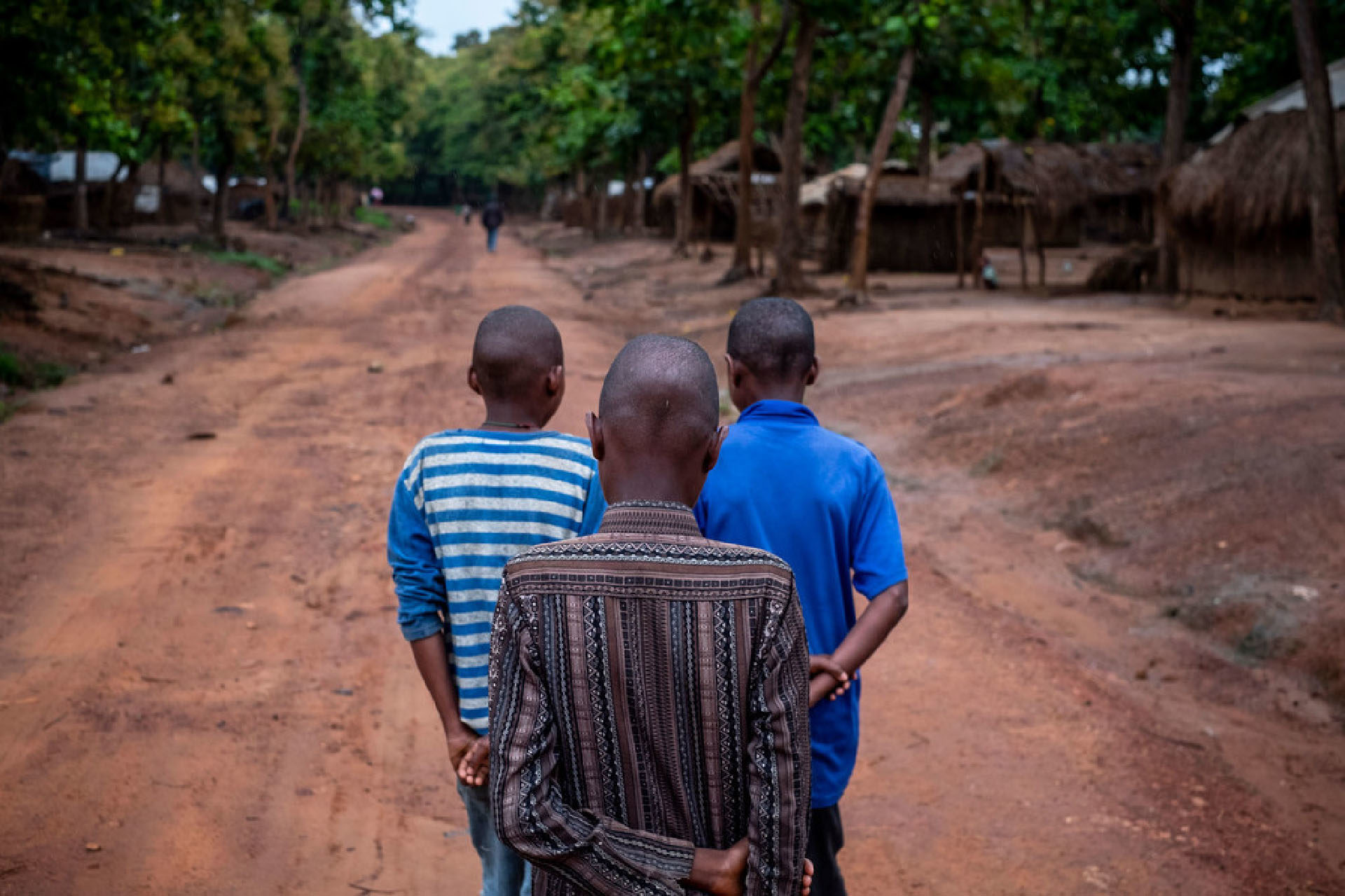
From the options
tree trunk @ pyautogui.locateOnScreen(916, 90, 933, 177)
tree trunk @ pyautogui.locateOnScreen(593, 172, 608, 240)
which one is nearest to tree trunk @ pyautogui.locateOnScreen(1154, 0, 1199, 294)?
tree trunk @ pyautogui.locateOnScreen(916, 90, 933, 177)

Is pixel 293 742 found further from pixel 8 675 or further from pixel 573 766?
pixel 573 766

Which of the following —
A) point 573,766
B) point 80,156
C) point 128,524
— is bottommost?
point 128,524

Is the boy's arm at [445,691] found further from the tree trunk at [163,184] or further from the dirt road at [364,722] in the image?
the tree trunk at [163,184]

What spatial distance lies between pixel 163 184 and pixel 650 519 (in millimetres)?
34656

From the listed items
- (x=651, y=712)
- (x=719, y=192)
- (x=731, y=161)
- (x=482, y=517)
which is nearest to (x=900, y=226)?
(x=731, y=161)

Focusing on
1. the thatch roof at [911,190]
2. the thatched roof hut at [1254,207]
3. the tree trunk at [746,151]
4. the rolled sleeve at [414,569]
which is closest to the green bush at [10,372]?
the rolled sleeve at [414,569]

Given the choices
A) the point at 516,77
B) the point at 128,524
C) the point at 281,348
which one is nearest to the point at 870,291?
the point at 281,348

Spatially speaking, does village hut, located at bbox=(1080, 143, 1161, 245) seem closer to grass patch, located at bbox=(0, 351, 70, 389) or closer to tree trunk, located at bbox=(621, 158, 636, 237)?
tree trunk, located at bbox=(621, 158, 636, 237)

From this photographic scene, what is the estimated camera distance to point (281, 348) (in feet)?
46.7

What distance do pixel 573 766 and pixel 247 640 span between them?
3934mm

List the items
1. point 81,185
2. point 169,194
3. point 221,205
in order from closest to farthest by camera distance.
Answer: point 81,185 < point 221,205 < point 169,194

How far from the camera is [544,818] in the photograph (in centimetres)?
172

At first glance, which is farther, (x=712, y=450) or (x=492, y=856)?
(x=492, y=856)

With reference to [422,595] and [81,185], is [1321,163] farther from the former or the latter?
[81,185]
